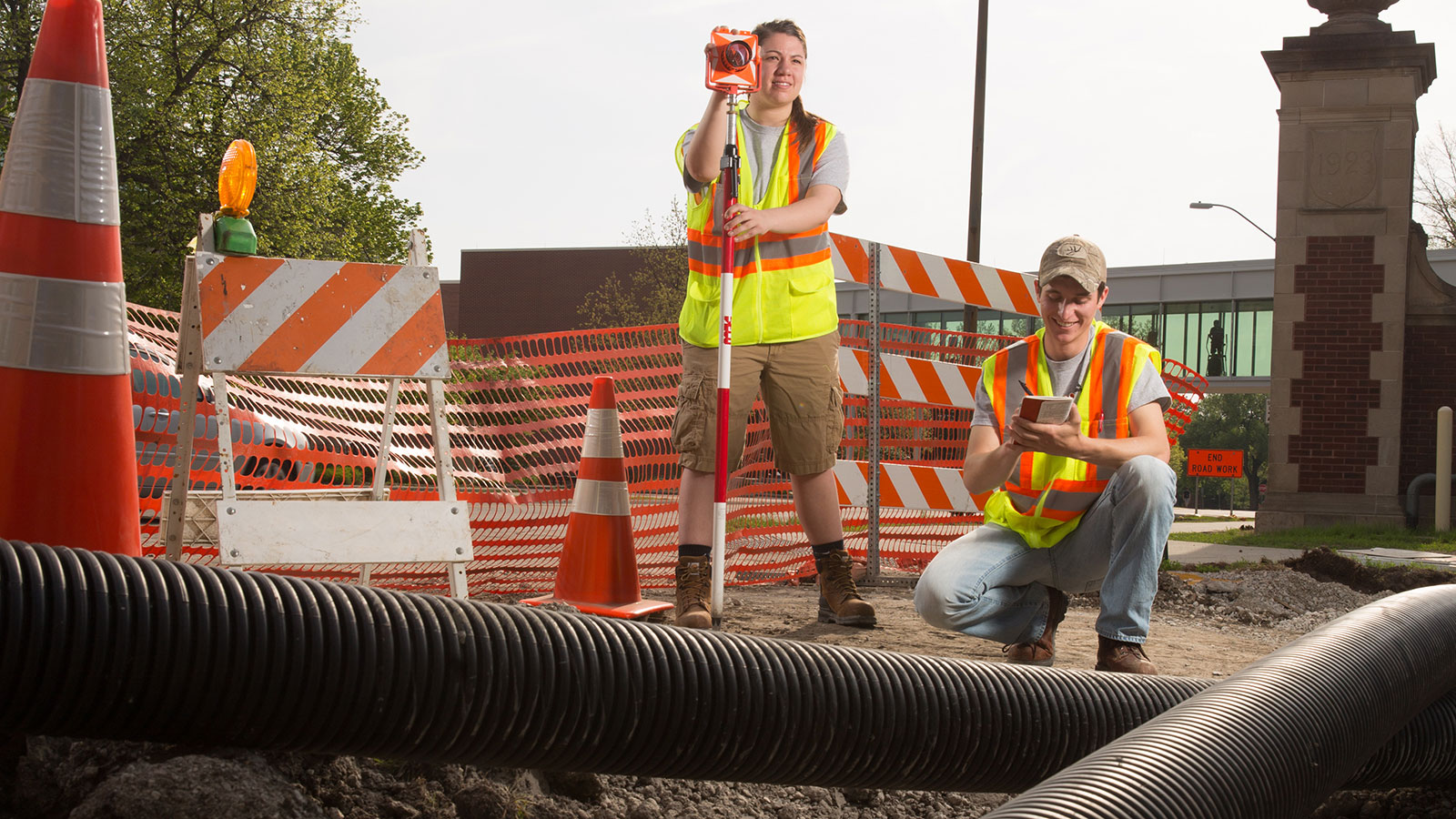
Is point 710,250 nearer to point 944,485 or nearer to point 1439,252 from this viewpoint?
point 944,485

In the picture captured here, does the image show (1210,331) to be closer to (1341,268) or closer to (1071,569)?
(1341,268)

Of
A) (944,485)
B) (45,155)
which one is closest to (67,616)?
(45,155)

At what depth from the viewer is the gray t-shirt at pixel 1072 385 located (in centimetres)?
358

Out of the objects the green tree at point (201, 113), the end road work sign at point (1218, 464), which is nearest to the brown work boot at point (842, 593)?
the green tree at point (201, 113)

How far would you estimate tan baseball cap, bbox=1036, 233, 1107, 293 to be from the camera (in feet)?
11.5

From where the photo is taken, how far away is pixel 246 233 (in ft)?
12.7

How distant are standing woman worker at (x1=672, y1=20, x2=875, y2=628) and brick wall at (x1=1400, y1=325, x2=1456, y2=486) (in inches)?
465

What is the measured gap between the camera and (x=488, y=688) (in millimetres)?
2082

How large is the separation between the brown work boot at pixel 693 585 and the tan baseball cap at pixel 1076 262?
1577mm

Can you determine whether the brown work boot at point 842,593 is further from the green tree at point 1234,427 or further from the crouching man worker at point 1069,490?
the green tree at point 1234,427

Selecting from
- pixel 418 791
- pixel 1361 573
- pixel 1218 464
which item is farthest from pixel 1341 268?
pixel 1218 464

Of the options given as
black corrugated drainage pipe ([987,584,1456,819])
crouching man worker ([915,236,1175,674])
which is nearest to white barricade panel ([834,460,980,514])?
crouching man worker ([915,236,1175,674])

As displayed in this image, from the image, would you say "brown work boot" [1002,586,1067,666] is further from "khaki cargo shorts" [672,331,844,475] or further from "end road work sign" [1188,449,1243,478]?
"end road work sign" [1188,449,1243,478]

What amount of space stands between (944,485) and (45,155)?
4.81 m
